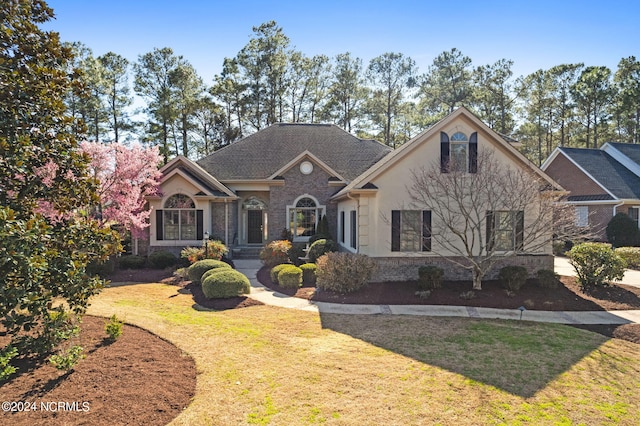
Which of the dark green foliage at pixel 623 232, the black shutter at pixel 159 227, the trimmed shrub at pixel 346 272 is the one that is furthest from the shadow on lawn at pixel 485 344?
the dark green foliage at pixel 623 232

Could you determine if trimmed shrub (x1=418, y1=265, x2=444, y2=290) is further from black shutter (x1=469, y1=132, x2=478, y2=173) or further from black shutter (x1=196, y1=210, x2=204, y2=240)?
black shutter (x1=196, y1=210, x2=204, y2=240)

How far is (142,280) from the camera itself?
48.0 ft

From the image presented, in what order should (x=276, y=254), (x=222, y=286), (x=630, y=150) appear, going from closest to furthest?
(x=222, y=286) < (x=276, y=254) < (x=630, y=150)

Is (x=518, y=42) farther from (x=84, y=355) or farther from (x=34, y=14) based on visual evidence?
(x=84, y=355)

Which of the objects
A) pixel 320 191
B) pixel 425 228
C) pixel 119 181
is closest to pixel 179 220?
pixel 119 181

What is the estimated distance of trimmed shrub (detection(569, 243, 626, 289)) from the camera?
12.0m

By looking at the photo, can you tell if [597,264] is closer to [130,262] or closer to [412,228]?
[412,228]

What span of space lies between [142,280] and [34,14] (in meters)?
11.2

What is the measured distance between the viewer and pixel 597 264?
12.1 metres

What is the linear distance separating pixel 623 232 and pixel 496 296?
1541cm

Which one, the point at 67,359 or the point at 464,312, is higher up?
the point at 67,359

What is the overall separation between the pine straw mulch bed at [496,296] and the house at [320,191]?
1.09 meters

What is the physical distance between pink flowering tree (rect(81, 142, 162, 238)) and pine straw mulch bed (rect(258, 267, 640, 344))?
313 inches

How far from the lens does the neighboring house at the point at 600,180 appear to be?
74.2 ft
